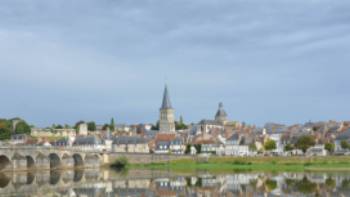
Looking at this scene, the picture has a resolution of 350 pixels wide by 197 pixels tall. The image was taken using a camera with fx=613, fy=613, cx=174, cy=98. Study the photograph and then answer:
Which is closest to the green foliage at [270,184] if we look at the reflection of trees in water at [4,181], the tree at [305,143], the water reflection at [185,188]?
the water reflection at [185,188]

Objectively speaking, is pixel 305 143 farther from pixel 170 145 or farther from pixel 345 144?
pixel 170 145

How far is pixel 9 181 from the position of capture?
186 feet

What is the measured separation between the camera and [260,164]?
75062mm

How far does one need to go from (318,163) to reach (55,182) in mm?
32772

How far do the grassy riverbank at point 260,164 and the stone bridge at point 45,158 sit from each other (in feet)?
20.2

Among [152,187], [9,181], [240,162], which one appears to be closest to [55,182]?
[9,181]

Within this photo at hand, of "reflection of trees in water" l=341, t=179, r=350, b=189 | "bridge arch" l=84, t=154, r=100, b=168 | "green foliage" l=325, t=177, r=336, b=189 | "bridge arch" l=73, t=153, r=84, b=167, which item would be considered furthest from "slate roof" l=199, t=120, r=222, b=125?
"reflection of trees in water" l=341, t=179, r=350, b=189

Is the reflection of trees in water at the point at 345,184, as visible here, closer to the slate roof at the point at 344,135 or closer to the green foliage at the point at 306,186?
the green foliage at the point at 306,186

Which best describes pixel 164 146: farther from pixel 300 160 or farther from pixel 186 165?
pixel 300 160

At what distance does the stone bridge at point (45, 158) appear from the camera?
7169 cm

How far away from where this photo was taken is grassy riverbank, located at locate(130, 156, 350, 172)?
2724 inches

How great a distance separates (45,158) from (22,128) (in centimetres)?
4841

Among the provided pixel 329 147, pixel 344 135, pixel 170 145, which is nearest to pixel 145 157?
pixel 170 145

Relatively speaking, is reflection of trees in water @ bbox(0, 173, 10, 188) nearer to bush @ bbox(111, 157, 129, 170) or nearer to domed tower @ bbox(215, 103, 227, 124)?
bush @ bbox(111, 157, 129, 170)
